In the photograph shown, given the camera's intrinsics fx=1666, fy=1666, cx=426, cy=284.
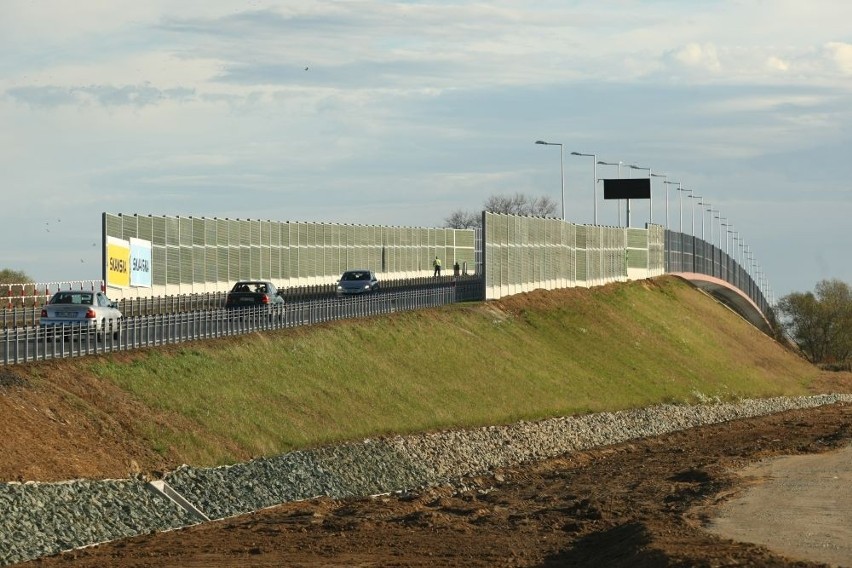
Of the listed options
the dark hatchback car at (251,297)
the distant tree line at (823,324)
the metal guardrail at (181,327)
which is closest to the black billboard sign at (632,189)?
the distant tree line at (823,324)

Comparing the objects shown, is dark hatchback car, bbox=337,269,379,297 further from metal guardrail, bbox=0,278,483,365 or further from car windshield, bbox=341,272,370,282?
metal guardrail, bbox=0,278,483,365

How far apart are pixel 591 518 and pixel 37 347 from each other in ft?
56.9

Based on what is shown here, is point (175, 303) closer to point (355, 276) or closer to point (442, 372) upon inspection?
point (442, 372)

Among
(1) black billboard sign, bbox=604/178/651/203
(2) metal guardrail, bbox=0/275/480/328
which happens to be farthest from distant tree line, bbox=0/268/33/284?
(1) black billboard sign, bbox=604/178/651/203

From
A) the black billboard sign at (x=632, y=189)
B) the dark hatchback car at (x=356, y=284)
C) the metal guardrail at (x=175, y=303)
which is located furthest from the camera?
the black billboard sign at (x=632, y=189)

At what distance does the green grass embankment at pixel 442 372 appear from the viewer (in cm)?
5031

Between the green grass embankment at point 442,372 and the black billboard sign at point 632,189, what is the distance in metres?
34.7

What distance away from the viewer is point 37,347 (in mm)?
48062

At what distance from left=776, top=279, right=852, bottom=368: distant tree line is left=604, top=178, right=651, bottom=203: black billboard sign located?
905 inches

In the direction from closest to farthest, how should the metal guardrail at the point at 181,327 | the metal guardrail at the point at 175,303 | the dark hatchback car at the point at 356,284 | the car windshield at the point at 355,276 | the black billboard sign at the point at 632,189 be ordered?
1. the metal guardrail at the point at 181,327
2. the metal guardrail at the point at 175,303
3. the dark hatchback car at the point at 356,284
4. the car windshield at the point at 355,276
5. the black billboard sign at the point at 632,189

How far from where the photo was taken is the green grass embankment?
165 ft

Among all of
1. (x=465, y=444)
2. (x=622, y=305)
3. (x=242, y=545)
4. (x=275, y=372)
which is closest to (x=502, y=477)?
(x=465, y=444)

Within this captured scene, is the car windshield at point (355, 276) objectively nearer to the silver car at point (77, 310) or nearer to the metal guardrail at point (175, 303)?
the metal guardrail at point (175, 303)

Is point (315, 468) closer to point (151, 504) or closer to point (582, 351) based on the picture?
point (151, 504)
